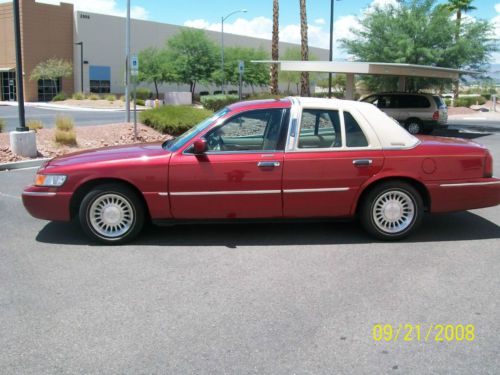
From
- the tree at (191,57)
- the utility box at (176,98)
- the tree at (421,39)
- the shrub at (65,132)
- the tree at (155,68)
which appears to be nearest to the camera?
the shrub at (65,132)

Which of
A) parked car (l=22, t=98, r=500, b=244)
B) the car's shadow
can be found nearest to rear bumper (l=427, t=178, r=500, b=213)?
parked car (l=22, t=98, r=500, b=244)

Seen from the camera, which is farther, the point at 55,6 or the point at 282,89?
the point at 282,89

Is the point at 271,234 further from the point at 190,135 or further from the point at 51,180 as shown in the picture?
the point at 51,180

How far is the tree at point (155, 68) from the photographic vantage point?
5222 centimetres

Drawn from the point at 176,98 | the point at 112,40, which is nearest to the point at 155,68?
the point at 176,98

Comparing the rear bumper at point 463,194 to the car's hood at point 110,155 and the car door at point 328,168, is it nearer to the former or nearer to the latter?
the car door at point 328,168

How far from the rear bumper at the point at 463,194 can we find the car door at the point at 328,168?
0.77 m

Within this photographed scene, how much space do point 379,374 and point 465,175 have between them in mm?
3549

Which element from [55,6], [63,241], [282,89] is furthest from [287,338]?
[282,89]

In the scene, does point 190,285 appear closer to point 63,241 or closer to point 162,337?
point 162,337

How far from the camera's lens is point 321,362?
3.57 metres
